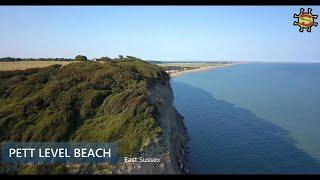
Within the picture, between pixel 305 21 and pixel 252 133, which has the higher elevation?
pixel 305 21

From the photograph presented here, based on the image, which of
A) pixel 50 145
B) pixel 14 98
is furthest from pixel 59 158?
pixel 14 98

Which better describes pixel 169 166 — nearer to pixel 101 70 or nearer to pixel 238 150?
pixel 101 70

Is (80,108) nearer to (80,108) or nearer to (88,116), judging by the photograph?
(80,108)

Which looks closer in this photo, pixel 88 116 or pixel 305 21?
pixel 305 21

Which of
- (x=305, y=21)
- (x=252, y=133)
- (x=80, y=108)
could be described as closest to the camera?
(x=305, y=21)

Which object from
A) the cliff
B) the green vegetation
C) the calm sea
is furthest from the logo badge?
the calm sea

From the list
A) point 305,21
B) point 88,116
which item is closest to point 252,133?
point 88,116

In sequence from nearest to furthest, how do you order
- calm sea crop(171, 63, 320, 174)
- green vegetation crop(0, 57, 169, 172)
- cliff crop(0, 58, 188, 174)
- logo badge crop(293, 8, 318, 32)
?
1. logo badge crop(293, 8, 318, 32)
2. cliff crop(0, 58, 188, 174)
3. green vegetation crop(0, 57, 169, 172)
4. calm sea crop(171, 63, 320, 174)

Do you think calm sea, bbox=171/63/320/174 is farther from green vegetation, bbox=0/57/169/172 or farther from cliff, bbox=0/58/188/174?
green vegetation, bbox=0/57/169/172

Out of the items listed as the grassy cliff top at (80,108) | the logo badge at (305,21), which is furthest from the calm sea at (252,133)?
the logo badge at (305,21)
